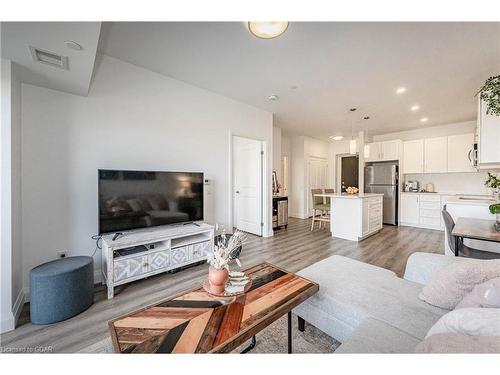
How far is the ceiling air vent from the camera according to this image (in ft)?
5.07

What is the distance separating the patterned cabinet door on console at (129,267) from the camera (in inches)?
81.0

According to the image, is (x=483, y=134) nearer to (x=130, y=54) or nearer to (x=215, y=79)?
(x=215, y=79)

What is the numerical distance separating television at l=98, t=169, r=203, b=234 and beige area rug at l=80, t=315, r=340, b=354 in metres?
1.15

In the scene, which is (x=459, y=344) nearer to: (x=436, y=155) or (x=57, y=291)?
(x=57, y=291)

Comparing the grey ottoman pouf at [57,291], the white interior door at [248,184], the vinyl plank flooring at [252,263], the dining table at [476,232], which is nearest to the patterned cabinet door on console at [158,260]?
the vinyl plank flooring at [252,263]

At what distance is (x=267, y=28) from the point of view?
6.04 ft

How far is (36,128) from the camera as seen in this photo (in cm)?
204

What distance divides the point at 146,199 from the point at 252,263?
1.65 meters

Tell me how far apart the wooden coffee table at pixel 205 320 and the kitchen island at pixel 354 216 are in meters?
3.15

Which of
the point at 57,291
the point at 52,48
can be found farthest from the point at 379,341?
the point at 52,48

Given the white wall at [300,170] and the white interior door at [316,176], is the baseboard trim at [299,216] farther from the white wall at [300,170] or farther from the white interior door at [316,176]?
the white interior door at [316,176]

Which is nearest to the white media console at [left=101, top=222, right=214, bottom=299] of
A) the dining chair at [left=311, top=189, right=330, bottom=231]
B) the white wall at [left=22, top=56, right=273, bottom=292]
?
the white wall at [left=22, top=56, right=273, bottom=292]

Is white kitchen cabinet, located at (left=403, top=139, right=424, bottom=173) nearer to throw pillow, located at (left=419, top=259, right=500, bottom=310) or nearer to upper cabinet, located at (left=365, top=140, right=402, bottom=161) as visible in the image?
upper cabinet, located at (left=365, top=140, right=402, bottom=161)
